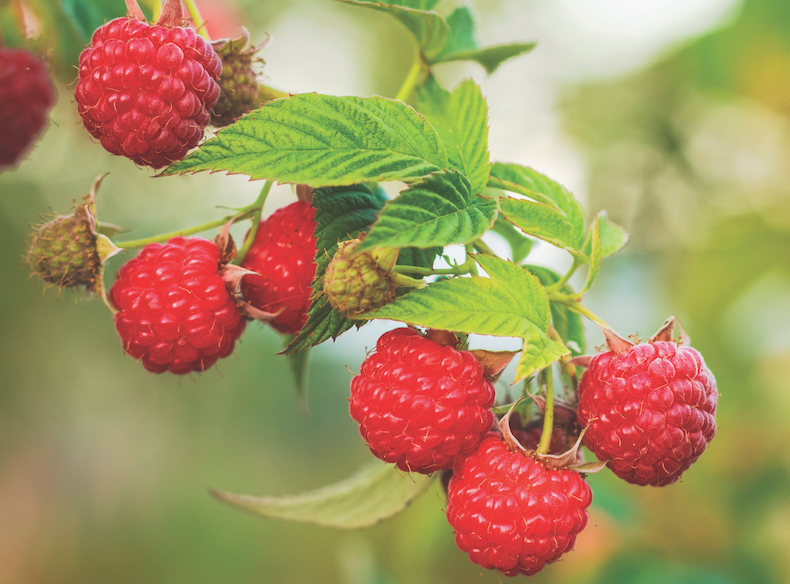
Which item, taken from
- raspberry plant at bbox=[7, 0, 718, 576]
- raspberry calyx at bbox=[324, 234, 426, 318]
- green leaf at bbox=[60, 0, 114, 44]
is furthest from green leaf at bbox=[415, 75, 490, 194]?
green leaf at bbox=[60, 0, 114, 44]

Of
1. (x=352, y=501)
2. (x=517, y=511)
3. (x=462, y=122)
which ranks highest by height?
(x=462, y=122)

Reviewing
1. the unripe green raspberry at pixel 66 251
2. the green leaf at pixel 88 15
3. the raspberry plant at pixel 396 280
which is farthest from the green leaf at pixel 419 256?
the green leaf at pixel 88 15

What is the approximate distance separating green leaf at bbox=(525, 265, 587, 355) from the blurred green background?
8.5 inches

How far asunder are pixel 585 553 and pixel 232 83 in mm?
1797

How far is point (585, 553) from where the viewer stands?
6.01ft

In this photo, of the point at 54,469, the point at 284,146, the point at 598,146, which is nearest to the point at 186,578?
the point at 54,469

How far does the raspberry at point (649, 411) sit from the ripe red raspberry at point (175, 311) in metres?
0.40

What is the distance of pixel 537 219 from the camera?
583 mm

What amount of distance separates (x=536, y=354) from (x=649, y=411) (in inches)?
6.7

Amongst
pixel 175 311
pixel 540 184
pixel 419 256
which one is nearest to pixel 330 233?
pixel 419 256

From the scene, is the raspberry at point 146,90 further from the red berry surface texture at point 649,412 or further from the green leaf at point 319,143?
the red berry surface texture at point 649,412

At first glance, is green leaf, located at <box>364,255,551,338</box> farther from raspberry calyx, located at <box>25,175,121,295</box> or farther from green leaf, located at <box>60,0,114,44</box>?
green leaf, located at <box>60,0,114,44</box>

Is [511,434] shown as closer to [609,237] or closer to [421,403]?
[421,403]

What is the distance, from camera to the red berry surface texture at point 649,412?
0.56 m
